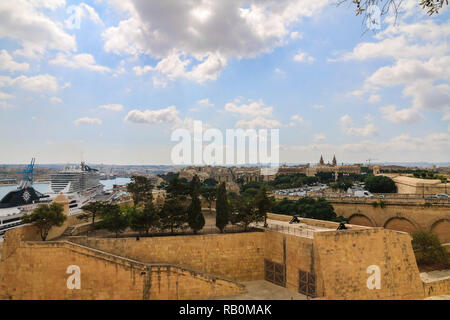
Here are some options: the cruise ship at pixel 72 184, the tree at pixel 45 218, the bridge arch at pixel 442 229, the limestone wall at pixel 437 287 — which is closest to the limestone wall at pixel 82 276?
the tree at pixel 45 218

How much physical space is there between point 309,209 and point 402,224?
9.15m

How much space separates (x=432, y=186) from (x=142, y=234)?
1329 inches

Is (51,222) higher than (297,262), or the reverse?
(51,222)

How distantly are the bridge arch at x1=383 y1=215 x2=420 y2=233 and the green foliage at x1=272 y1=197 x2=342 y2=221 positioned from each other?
17.6 feet

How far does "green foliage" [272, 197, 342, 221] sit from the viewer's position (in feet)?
81.6

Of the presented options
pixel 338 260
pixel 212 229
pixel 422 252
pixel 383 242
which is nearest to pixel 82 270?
pixel 212 229

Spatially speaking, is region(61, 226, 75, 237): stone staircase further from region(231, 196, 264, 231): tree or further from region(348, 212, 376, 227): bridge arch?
region(348, 212, 376, 227): bridge arch

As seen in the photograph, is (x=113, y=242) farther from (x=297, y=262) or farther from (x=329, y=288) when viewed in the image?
(x=329, y=288)

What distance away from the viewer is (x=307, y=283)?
Answer: 13344mm

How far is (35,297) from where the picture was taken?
1270 centimetres

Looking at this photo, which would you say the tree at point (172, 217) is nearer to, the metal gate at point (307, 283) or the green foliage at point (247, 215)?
the green foliage at point (247, 215)

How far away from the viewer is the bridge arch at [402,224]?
24906 millimetres

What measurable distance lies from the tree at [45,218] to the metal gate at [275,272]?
11.9 meters

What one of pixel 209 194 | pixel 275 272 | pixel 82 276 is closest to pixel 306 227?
pixel 275 272
